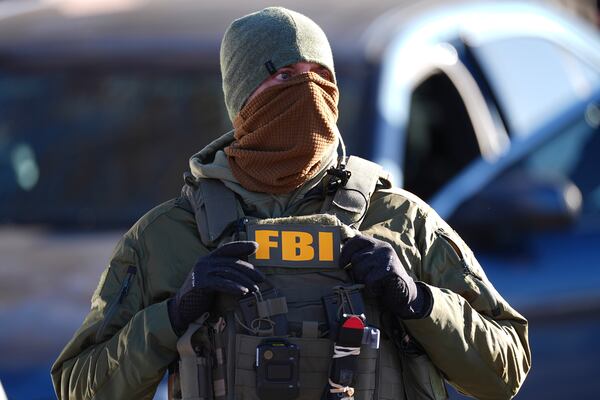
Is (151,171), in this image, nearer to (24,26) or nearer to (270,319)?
(24,26)

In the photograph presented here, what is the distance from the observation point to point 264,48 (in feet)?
8.59

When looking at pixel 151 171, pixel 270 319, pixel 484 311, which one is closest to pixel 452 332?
pixel 484 311

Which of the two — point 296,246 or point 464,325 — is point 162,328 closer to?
point 296,246

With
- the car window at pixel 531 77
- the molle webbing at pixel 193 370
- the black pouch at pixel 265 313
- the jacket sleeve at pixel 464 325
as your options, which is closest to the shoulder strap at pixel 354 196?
the jacket sleeve at pixel 464 325

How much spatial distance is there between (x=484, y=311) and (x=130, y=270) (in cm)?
68

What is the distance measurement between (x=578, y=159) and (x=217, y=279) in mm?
2772

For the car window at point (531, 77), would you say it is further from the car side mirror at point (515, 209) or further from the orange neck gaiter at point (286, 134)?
the orange neck gaiter at point (286, 134)

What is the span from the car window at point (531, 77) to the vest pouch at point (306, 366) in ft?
10.8

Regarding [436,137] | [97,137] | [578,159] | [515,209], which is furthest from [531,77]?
[97,137]

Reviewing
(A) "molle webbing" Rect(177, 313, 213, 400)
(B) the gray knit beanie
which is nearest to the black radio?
(A) "molle webbing" Rect(177, 313, 213, 400)

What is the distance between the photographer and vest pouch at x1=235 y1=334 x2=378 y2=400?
8.13 feet

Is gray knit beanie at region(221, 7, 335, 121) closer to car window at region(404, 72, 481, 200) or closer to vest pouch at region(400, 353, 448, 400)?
vest pouch at region(400, 353, 448, 400)

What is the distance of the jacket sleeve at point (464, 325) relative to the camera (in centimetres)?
252

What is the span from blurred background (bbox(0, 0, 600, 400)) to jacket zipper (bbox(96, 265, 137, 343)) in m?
1.19
